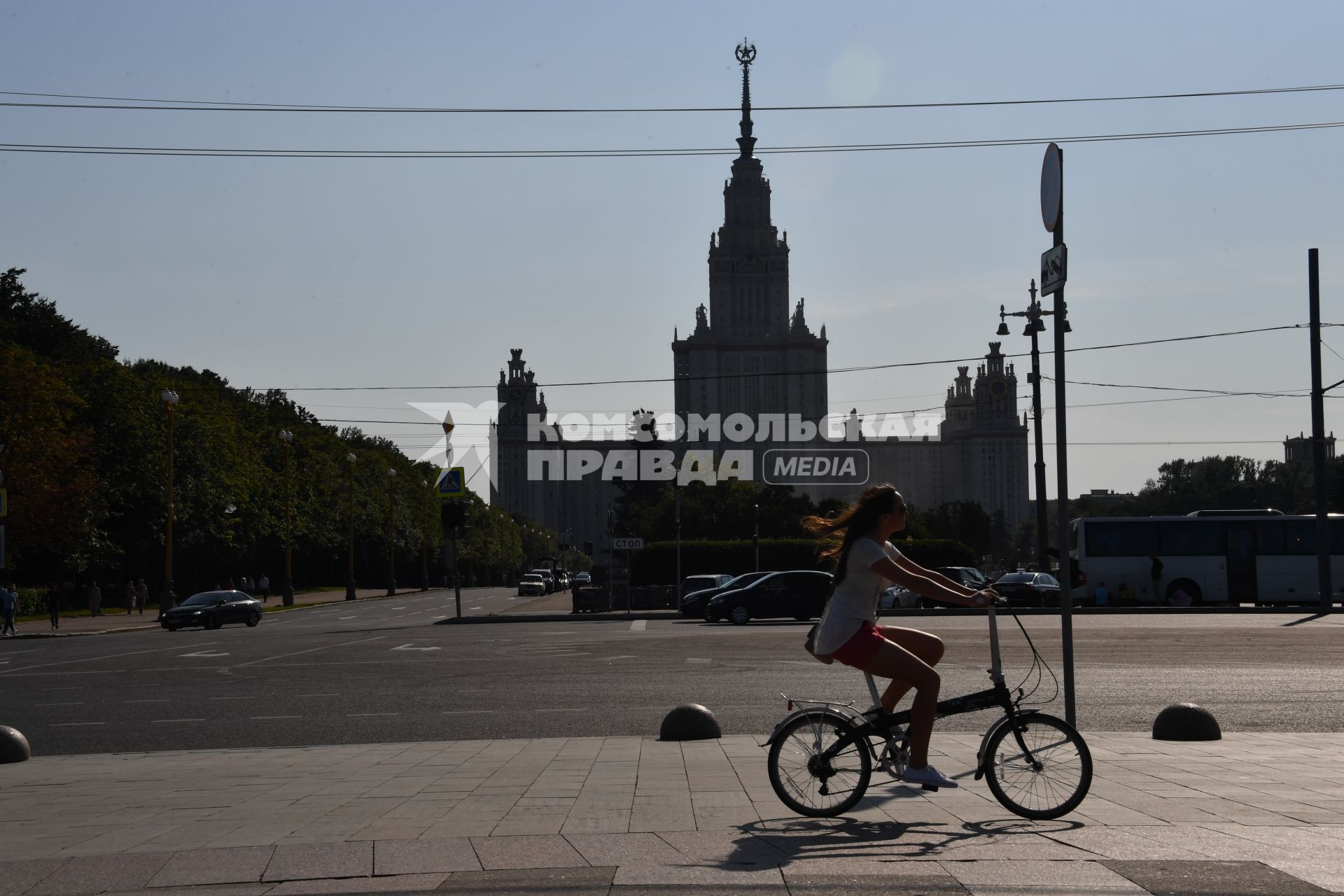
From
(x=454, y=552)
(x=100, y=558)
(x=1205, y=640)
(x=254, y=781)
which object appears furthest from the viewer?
(x=100, y=558)

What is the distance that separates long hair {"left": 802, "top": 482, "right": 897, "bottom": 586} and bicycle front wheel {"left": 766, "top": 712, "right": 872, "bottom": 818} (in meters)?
0.86

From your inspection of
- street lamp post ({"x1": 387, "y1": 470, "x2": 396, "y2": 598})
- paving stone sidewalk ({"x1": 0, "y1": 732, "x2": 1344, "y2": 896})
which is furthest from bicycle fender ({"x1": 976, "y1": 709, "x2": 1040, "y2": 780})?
street lamp post ({"x1": 387, "y1": 470, "x2": 396, "y2": 598})

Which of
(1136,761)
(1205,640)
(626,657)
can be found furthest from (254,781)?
(1205,640)

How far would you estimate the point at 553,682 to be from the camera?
1933 cm

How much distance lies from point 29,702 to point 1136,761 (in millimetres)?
14615

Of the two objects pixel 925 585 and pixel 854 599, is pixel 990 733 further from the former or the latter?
pixel 854 599

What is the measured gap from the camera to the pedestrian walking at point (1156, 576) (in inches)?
1766

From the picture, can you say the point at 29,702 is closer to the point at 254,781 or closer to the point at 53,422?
the point at 254,781

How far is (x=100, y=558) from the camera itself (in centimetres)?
6291

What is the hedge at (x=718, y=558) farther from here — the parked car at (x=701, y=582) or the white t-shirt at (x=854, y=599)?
the white t-shirt at (x=854, y=599)

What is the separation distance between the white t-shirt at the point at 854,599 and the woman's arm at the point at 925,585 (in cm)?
7

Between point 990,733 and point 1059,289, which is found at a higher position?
point 1059,289

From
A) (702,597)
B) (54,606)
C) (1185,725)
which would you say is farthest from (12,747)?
(54,606)

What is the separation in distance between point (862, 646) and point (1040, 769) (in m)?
1.22
